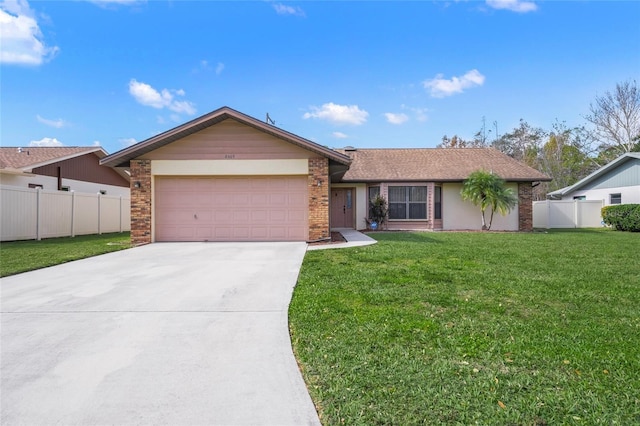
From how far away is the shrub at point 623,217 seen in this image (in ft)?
53.0

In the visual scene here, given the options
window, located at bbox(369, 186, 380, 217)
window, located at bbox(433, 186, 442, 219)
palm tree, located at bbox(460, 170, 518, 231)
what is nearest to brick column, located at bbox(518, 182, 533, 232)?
palm tree, located at bbox(460, 170, 518, 231)

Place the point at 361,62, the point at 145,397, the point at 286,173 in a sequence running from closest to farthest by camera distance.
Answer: the point at 145,397 → the point at 286,173 → the point at 361,62

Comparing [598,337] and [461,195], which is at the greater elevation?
[461,195]

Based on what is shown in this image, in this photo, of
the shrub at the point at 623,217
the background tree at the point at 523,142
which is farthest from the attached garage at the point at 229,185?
the background tree at the point at 523,142

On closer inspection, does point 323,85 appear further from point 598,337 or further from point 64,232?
point 598,337

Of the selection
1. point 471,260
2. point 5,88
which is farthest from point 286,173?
point 5,88

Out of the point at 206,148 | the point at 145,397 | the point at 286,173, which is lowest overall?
the point at 145,397

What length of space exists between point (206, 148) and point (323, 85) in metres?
8.43

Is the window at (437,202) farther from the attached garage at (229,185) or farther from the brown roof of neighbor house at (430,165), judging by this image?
the attached garage at (229,185)

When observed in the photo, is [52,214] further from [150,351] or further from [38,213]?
[150,351]

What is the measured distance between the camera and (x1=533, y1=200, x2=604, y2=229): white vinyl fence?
20.1m

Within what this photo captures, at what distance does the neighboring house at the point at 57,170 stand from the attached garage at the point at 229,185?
494 cm

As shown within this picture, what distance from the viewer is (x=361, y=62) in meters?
15.9

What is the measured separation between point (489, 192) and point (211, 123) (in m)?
11.9
